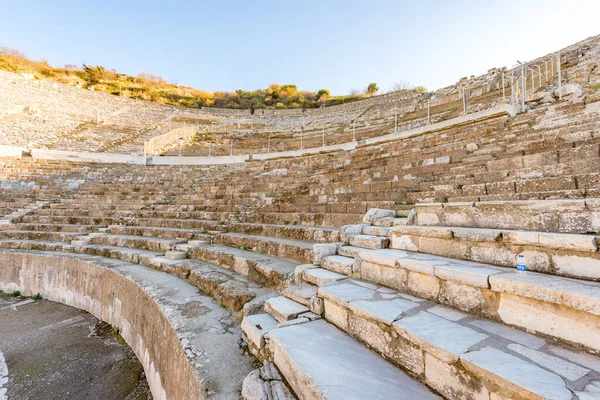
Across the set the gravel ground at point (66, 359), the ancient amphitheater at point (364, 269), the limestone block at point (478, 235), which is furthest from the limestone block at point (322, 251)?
the gravel ground at point (66, 359)

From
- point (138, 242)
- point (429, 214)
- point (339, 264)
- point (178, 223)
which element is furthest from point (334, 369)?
point (178, 223)

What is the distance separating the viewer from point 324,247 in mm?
2873

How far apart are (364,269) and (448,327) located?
951 mm

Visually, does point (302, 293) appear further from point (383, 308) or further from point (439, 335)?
point (439, 335)

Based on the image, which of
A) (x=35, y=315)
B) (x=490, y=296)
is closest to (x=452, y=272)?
(x=490, y=296)

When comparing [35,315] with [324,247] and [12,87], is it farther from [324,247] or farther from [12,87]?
[12,87]

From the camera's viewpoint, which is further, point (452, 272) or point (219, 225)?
point (219, 225)

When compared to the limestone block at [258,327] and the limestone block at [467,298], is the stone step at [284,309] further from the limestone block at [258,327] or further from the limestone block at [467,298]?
the limestone block at [467,298]

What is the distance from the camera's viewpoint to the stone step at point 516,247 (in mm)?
1451

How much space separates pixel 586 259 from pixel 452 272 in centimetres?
66

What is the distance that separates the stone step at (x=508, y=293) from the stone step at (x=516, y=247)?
0.09 meters

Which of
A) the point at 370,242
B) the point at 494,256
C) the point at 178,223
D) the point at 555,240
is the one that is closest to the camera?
the point at 555,240

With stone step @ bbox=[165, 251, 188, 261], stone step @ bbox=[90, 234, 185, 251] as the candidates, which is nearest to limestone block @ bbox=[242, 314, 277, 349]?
stone step @ bbox=[165, 251, 188, 261]

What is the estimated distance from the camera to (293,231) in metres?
4.18
